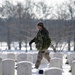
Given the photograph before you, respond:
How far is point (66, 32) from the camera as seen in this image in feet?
87.3

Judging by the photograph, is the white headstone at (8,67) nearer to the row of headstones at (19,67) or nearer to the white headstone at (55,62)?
the row of headstones at (19,67)

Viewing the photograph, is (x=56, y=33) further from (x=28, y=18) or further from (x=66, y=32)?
(x=28, y=18)

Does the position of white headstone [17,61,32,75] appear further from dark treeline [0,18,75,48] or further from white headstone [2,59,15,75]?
dark treeline [0,18,75,48]

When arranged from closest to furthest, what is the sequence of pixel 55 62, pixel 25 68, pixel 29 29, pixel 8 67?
1. pixel 25 68
2. pixel 8 67
3. pixel 55 62
4. pixel 29 29

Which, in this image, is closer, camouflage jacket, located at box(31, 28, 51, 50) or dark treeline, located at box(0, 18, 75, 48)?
camouflage jacket, located at box(31, 28, 51, 50)

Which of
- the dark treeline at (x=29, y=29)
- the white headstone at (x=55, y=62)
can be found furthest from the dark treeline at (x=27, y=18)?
the white headstone at (x=55, y=62)

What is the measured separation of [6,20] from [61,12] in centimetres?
818

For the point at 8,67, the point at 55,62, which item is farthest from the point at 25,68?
the point at 55,62

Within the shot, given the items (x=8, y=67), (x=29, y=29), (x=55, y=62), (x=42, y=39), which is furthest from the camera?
(x=29, y=29)

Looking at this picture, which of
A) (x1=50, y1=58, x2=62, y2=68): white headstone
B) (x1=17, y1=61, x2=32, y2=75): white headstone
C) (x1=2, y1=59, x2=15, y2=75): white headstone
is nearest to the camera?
(x1=17, y1=61, x2=32, y2=75): white headstone

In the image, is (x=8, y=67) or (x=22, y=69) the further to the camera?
(x=8, y=67)

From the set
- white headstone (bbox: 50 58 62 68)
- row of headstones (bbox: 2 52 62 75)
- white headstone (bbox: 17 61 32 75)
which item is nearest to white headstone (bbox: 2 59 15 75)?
row of headstones (bbox: 2 52 62 75)

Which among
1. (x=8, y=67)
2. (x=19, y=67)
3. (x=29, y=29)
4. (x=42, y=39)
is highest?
(x=29, y=29)

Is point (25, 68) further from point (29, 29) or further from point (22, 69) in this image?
point (29, 29)
